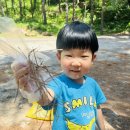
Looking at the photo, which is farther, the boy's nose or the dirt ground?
the dirt ground

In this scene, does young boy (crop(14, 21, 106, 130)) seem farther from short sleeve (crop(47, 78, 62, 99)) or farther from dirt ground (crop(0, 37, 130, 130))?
dirt ground (crop(0, 37, 130, 130))

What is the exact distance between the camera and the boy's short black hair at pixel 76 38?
7.01ft

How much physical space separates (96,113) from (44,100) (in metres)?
0.69

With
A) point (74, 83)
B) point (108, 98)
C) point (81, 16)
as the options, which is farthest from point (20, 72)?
point (81, 16)

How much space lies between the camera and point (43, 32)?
81.9ft

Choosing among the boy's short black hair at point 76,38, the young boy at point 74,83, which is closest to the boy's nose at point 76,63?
the young boy at point 74,83

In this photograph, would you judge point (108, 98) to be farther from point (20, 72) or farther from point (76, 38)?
point (20, 72)

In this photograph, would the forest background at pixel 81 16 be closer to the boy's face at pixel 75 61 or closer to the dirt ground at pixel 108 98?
the dirt ground at pixel 108 98

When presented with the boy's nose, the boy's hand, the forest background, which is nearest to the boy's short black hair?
the boy's nose

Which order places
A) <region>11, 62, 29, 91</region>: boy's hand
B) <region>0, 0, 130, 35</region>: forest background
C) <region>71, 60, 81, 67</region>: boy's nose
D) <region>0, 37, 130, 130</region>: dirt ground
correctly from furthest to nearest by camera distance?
<region>0, 0, 130, 35</region>: forest background → <region>0, 37, 130, 130</region>: dirt ground → <region>71, 60, 81, 67</region>: boy's nose → <region>11, 62, 29, 91</region>: boy's hand

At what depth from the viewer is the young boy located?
2.13 meters

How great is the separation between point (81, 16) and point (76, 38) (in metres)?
30.0

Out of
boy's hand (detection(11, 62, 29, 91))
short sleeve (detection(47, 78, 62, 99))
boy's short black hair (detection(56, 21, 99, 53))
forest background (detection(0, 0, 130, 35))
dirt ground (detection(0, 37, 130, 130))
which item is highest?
boy's short black hair (detection(56, 21, 99, 53))

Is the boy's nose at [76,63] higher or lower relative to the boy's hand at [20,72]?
lower
